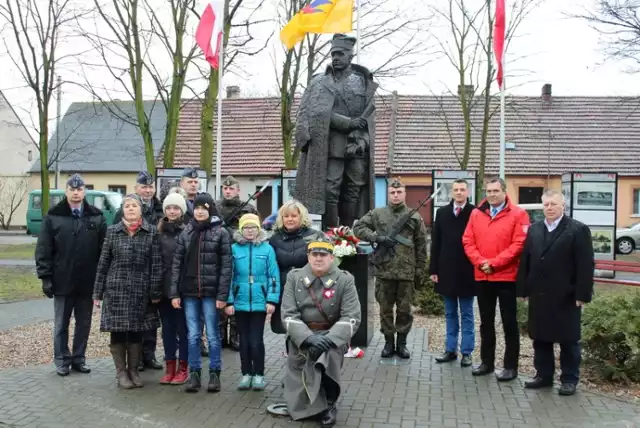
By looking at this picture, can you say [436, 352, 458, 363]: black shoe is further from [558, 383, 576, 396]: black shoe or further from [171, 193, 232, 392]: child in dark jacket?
[171, 193, 232, 392]: child in dark jacket

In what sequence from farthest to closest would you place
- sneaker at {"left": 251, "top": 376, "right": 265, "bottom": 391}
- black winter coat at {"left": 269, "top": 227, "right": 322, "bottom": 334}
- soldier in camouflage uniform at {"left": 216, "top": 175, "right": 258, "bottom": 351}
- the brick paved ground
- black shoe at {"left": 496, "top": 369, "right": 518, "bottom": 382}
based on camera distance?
soldier in camouflage uniform at {"left": 216, "top": 175, "right": 258, "bottom": 351} < black shoe at {"left": 496, "top": 369, "right": 518, "bottom": 382} < black winter coat at {"left": 269, "top": 227, "right": 322, "bottom": 334} < sneaker at {"left": 251, "top": 376, "right": 265, "bottom": 391} < the brick paved ground

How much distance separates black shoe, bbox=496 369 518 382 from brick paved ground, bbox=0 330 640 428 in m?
0.08

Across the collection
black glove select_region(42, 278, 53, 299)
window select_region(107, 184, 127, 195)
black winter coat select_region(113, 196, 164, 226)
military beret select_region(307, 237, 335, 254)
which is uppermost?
window select_region(107, 184, 127, 195)

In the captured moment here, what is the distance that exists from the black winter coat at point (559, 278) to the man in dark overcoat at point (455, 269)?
88cm

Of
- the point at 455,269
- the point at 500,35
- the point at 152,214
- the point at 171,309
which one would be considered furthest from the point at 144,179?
the point at 500,35

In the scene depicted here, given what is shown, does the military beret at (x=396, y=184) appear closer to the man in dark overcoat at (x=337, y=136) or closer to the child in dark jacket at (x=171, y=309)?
the man in dark overcoat at (x=337, y=136)

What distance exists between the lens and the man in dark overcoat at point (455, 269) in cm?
678

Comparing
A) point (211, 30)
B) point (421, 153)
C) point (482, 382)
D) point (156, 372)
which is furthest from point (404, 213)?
point (421, 153)

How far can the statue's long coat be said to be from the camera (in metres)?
7.60

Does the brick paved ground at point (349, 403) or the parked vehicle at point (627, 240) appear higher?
the parked vehicle at point (627, 240)

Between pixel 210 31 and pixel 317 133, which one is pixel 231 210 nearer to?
pixel 317 133

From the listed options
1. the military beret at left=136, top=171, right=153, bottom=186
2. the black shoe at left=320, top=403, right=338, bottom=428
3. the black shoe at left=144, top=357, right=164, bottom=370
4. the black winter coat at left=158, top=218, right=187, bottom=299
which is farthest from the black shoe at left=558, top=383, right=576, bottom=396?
the military beret at left=136, top=171, right=153, bottom=186

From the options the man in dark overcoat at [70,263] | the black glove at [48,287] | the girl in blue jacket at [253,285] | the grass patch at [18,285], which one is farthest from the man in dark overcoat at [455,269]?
the grass patch at [18,285]

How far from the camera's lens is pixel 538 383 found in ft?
19.9
